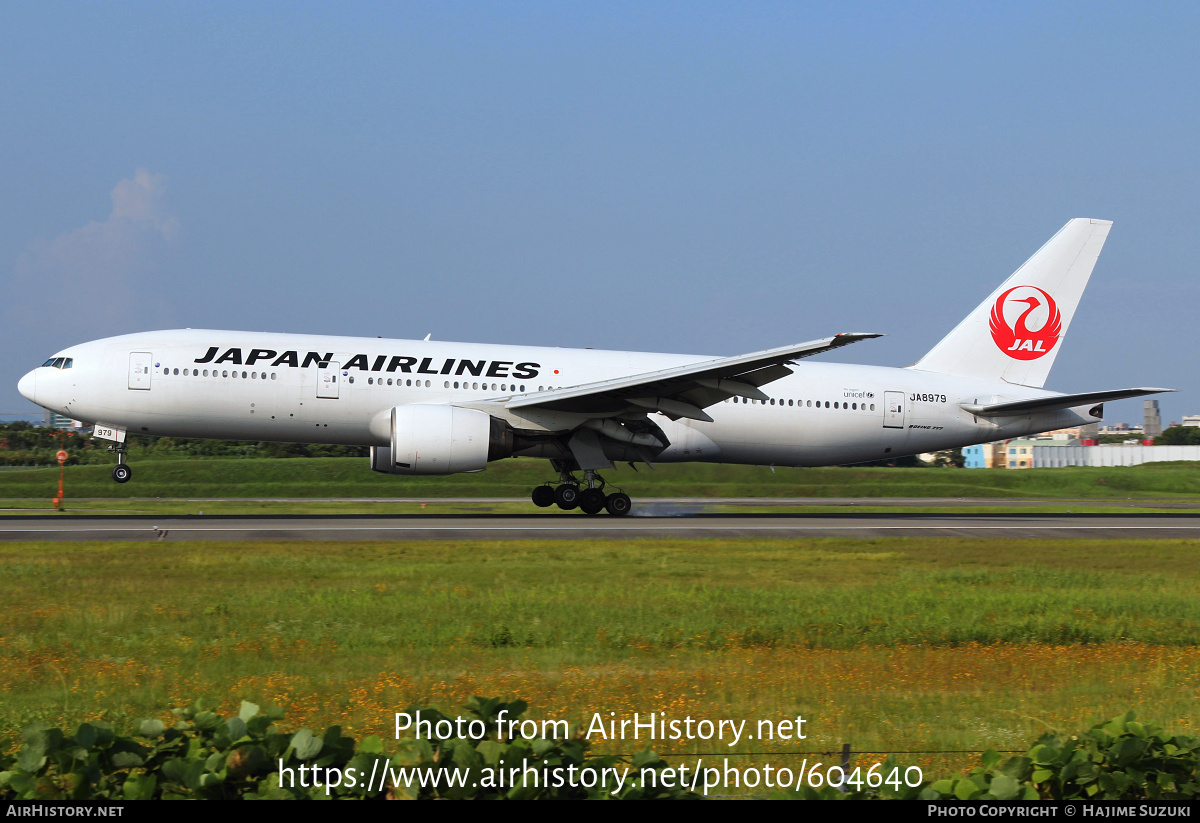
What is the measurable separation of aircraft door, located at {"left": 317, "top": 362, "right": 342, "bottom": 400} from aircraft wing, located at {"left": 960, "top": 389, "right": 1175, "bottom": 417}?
17056mm

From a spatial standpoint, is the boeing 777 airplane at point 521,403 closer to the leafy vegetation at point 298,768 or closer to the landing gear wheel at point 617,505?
the landing gear wheel at point 617,505

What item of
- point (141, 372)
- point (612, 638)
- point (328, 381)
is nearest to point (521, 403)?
point (328, 381)

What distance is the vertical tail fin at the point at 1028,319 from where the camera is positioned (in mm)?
29531

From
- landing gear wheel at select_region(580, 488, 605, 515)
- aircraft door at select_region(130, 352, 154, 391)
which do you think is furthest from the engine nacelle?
aircraft door at select_region(130, 352, 154, 391)

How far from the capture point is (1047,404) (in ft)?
89.4

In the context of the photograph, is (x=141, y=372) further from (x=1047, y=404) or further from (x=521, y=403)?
(x=1047, y=404)

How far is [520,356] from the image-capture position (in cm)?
2569

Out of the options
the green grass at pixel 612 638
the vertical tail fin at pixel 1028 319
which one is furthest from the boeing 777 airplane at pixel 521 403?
the green grass at pixel 612 638

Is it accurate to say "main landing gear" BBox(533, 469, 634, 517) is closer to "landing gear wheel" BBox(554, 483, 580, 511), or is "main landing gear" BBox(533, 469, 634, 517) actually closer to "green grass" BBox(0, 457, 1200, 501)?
"landing gear wheel" BBox(554, 483, 580, 511)

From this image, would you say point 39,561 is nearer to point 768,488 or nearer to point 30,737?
point 30,737

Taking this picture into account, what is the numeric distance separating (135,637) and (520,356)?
1666 centimetres

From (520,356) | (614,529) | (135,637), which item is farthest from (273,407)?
(135,637)

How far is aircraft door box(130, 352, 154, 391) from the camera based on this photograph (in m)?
23.5

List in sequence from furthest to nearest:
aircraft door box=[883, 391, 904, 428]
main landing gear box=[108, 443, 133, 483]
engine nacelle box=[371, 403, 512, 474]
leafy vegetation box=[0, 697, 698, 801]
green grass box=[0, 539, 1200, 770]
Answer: aircraft door box=[883, 391, 904, 428] → main landing gear box=[108, 443, 133, 483] → engine nacelle box=[371, 403, 512, 474] → green grass box=[0, 539, 1200, 770] → leafy vegetation box=[0, 697, 698, 801]
